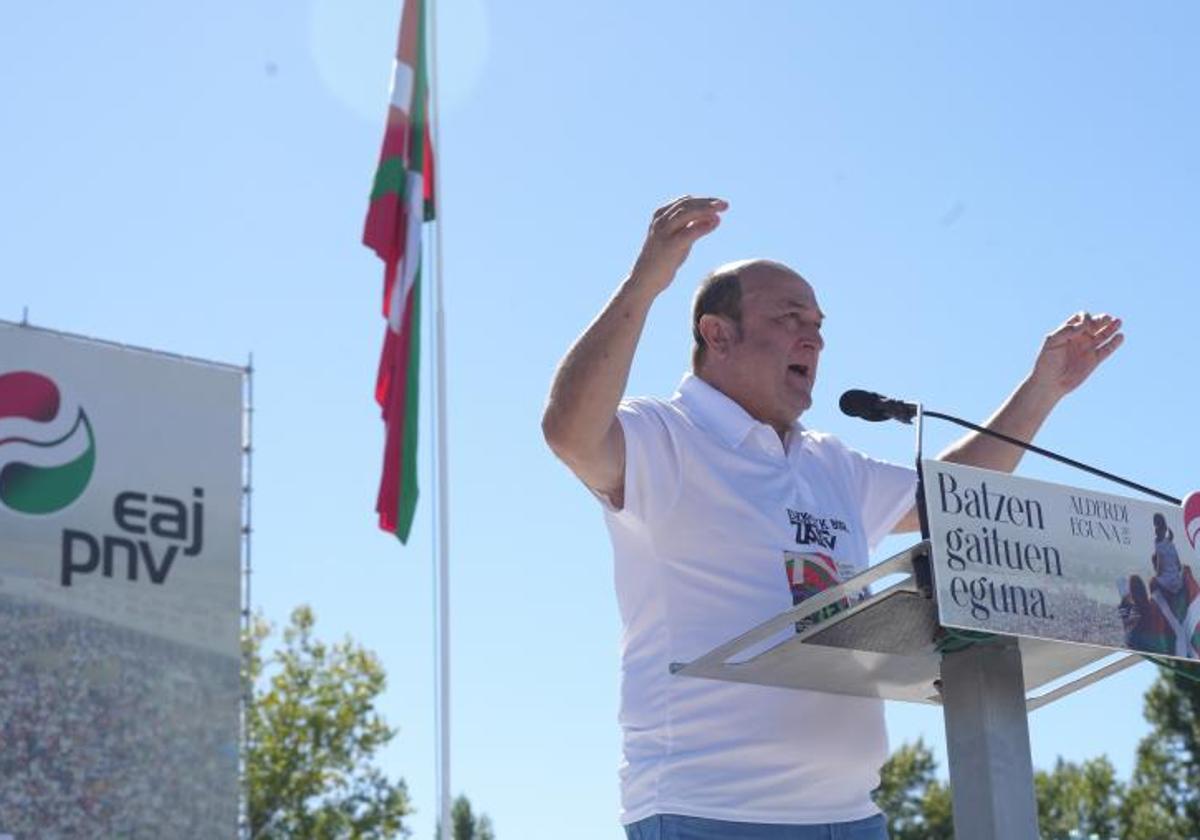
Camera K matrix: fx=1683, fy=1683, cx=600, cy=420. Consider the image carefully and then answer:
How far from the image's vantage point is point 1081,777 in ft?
94.3

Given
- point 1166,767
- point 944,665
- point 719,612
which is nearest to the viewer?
point 944,665

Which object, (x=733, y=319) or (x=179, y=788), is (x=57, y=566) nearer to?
(x=179, y=788)

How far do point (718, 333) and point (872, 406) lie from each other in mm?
616

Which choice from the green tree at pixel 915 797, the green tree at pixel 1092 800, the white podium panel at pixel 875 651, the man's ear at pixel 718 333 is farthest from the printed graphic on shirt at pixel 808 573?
the green tree at pixel 915 797

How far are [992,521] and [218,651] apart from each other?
12.3m

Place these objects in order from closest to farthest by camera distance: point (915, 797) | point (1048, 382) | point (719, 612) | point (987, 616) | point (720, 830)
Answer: point (987, 616) → point (720, 830) → point (719, 612) → point (1048, 382) → point (915, 797)

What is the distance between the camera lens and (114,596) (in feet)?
43.7

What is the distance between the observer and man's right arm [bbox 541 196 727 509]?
103 inches

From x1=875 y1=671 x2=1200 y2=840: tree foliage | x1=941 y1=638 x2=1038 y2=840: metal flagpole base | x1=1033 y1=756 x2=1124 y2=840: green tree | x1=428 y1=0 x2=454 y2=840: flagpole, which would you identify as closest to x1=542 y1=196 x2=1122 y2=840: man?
x1=941 y1=638 x2=1038 y2=840: metal flagpole base

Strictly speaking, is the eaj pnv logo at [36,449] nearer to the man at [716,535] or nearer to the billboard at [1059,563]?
the man at [716,535]

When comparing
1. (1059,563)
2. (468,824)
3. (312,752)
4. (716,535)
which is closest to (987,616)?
(1059,563)

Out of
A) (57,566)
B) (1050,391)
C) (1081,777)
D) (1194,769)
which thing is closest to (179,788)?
(57,566)

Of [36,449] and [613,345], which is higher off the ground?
[36,449]

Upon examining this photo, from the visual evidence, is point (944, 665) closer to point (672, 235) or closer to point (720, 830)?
point (720, 830)
